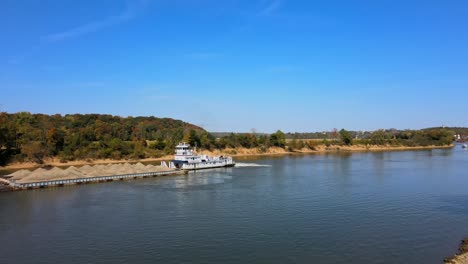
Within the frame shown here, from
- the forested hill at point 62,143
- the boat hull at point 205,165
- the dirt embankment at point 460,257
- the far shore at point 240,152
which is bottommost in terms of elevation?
the dirt embankment at point 460,257

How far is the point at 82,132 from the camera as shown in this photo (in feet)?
350

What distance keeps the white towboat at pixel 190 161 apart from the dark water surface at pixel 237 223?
72.5 ft

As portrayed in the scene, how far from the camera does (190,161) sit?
77.1 metres

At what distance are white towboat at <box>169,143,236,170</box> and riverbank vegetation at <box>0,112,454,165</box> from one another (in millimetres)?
26630

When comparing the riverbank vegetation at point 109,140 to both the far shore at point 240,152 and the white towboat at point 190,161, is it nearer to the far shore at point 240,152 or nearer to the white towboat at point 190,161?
the far shore at point 240,152

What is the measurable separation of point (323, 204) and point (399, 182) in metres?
21.5

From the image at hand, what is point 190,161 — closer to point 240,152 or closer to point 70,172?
point 70,172

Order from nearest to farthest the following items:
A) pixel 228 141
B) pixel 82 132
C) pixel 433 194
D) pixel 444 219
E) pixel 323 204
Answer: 1. pixel 444 219
2. pixel 323 204
3. pixel 433 194
4. pixel 82 132
5. pixel 228 141

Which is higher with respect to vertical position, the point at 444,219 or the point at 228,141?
the point at 228,141

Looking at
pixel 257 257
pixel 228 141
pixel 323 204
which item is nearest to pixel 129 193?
pixel 323 204

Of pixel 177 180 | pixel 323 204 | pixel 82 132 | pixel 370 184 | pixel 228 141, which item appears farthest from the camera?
pixel 228 141

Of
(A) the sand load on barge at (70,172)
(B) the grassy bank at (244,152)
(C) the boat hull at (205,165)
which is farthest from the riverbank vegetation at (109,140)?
(A) the sand load on barge at (70,172)

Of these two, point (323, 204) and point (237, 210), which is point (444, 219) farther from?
point (237, 210)

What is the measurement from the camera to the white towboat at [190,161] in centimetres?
7600
